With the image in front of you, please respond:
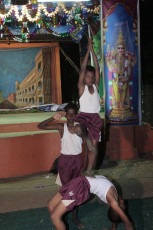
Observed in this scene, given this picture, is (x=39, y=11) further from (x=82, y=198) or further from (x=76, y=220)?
(x=82, y=198)

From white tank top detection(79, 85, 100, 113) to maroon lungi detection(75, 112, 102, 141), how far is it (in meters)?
0.09

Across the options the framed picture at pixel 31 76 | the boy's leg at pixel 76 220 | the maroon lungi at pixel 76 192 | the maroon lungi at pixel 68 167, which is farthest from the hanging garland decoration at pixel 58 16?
the maroon lungi at pixel 76 192

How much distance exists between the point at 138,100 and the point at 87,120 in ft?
10.9

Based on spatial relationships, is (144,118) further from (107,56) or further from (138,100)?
(107,56)

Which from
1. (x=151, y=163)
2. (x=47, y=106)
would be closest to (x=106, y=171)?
(x=151, y=163)

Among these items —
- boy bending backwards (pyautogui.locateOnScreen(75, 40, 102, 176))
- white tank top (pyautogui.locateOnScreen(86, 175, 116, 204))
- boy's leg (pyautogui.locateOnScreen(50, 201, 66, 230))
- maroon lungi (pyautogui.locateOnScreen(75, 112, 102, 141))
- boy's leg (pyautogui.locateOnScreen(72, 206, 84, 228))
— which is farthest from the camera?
maroon lungi (pyautogui.locateOnScreen(75, 112, 102, 141))

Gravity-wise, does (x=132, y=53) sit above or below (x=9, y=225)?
above

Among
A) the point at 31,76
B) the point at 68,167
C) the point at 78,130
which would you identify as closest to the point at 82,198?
the point at 68,167

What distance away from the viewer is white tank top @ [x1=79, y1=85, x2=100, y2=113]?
5027mm

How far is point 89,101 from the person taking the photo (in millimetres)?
5059

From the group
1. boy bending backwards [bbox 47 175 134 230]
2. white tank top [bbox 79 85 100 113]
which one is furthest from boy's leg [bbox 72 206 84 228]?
white tank top [bbox 79 85 100 113]

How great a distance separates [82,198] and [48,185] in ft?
9.47

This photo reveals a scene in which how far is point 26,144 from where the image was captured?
23.0ft

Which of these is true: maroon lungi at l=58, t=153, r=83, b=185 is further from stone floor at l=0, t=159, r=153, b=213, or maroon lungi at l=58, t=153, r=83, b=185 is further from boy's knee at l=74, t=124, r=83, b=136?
stone floor at l=0, t=159, r=153, b=213
